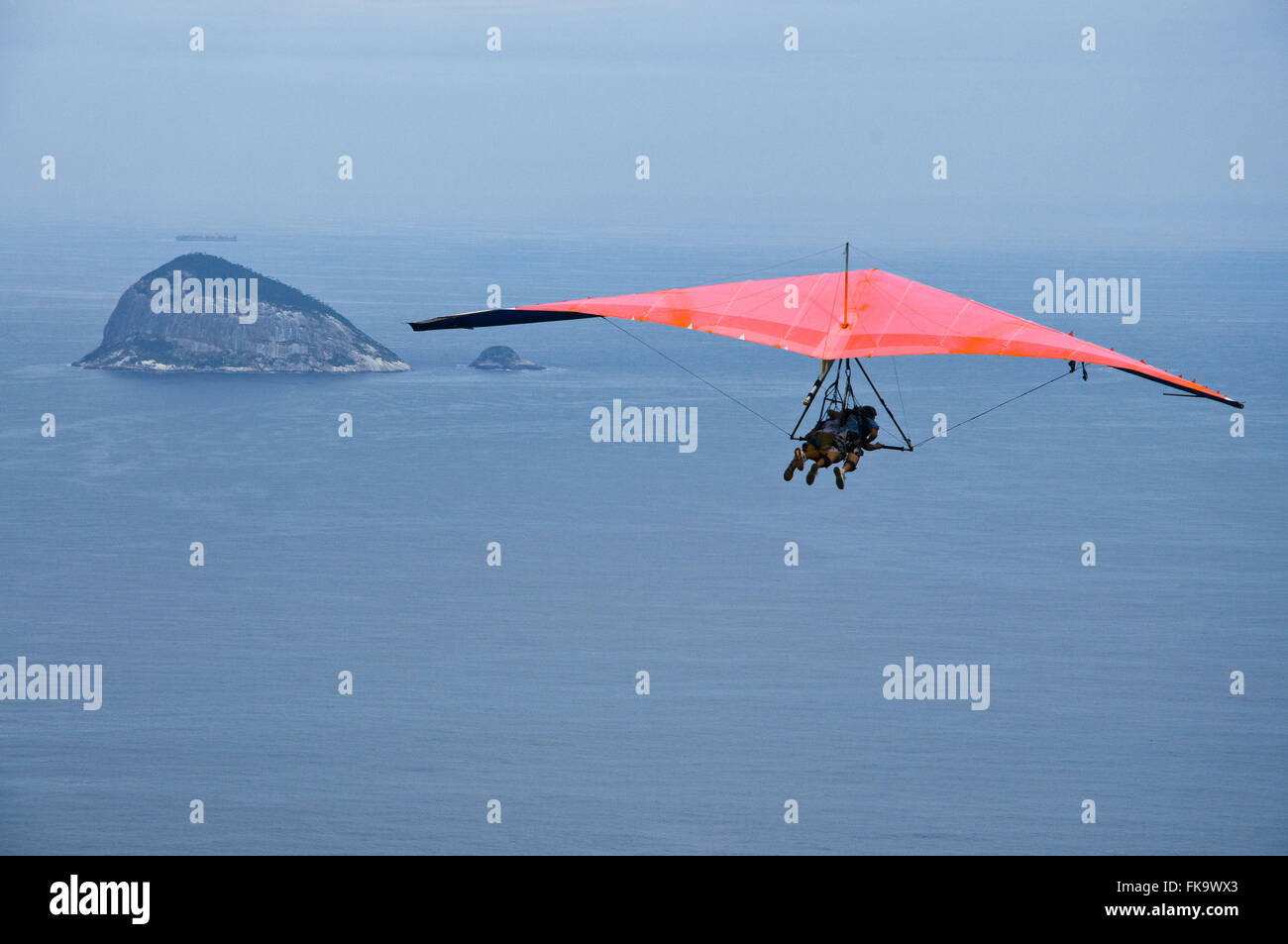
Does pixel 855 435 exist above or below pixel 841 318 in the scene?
below

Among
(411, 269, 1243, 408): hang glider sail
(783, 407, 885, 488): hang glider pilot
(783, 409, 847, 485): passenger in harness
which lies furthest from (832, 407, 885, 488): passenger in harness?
(411, 269, 1243, 408): hang glider sail

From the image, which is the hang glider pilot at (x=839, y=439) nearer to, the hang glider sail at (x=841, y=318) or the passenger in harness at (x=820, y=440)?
the passenger in harness at (x=820, y=440)

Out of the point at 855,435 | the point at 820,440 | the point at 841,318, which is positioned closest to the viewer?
the point at 820,440

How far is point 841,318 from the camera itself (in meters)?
34.2

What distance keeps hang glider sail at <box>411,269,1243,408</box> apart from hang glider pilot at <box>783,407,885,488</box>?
1.58 meters

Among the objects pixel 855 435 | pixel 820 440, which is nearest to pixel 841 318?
pixel 855 435

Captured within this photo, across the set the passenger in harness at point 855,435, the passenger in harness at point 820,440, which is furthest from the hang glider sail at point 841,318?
the passenger in harness at point 820,440

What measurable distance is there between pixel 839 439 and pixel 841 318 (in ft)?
8.47

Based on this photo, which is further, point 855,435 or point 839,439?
point 855,435

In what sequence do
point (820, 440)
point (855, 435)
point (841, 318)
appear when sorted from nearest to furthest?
1. point (820, 440)
2. point (855, 435)
3. point (841, 318)

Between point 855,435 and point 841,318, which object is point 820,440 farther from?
point 841,318
